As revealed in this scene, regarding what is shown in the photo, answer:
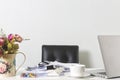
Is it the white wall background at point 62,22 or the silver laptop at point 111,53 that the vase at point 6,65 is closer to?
the silver laptop at point 111,53

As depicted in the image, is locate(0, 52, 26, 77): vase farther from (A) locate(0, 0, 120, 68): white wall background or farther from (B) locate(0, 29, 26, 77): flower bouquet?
(A) locate(0, 0, 120, 68): white wall background

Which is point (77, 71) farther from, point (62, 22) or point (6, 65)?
point (62, 22)

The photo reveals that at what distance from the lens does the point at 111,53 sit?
1530 millimetres

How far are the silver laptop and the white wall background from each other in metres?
0.73

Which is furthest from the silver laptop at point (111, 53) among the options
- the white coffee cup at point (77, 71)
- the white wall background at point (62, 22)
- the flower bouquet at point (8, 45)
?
the white wall background at point (62, 22)

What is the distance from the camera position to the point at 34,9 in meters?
2.30

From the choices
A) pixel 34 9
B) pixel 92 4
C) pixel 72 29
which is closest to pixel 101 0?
pixel 92 4

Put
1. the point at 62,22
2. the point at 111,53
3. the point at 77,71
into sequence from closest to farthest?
1. the point at 77,71
2. the point at 111,53
3. the point at 62,22

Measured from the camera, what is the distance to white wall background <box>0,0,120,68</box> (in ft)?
7.51

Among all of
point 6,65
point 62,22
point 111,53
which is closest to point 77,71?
point 111,53

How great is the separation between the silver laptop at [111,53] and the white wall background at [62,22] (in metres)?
0.73

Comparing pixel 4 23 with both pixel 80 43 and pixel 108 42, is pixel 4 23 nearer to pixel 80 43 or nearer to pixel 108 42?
pixel 80 43

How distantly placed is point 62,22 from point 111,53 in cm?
90

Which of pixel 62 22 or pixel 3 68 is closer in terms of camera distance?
pixel 3 68
